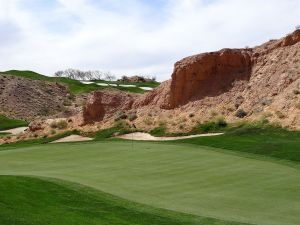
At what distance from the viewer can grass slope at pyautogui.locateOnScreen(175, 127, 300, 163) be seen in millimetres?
24292

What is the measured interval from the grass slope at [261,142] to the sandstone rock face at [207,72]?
11413 millimetres

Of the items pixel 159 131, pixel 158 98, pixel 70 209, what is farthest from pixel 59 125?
pixel 70 209

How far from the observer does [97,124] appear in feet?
158

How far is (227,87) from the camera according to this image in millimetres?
45094

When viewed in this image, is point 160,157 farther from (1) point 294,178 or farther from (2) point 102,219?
(2) point 102,219

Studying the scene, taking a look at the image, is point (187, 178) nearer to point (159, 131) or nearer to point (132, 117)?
point (159, 131)

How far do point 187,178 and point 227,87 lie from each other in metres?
26.2

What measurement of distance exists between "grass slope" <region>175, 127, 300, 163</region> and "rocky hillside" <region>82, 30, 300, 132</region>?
14.3 feet

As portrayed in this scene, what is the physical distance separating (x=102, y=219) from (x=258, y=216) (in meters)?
3.88

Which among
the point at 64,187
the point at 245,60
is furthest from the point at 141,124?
the point at 64,187

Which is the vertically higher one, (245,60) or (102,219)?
(245,60)

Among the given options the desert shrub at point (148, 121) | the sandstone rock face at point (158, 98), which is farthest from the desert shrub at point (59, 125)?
the desert shrub at point (148, 121)

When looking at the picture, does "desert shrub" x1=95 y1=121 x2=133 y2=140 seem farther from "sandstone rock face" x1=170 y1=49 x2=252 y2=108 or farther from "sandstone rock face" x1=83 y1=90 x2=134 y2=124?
"sandstone rock face" x1=83 y1=90 x2=134 y2=124

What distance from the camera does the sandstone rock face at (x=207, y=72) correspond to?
45.9 m
